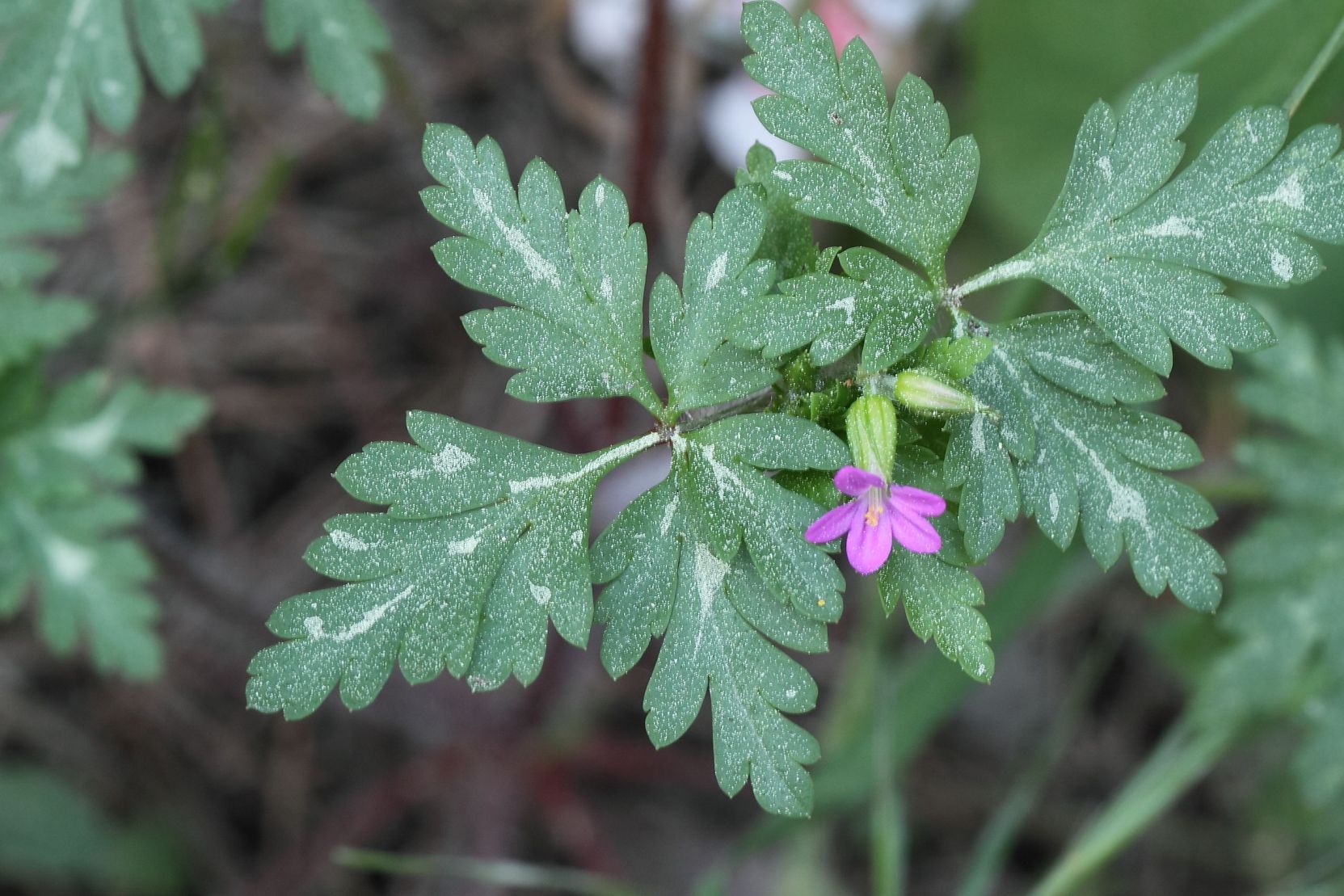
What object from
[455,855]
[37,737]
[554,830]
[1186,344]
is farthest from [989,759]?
[37,737]

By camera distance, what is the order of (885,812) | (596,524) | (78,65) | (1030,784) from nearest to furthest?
(78,65) < (885,812) < (1030,784) < (596,524)

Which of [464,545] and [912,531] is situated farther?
[464,545]

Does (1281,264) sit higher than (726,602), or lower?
higher

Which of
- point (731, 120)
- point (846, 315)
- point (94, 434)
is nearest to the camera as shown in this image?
point (846, 315)

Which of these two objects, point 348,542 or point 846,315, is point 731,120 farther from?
point 348,542

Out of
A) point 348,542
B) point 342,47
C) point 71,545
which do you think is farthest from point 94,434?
point 348,542

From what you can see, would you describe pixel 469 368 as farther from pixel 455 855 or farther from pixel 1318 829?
pixel 1318 829

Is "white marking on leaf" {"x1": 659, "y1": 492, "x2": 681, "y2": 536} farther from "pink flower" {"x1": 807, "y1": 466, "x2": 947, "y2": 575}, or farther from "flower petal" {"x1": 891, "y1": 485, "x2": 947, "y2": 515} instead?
"flower petal" {"x1": 891, "y1": 485, "x2": 947, "y2": 515}
